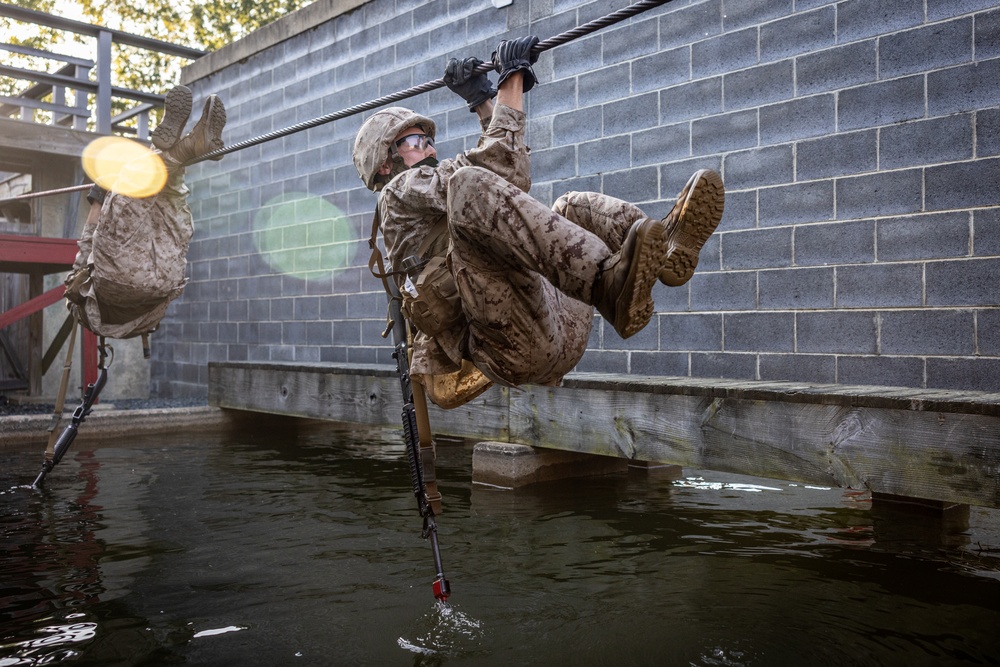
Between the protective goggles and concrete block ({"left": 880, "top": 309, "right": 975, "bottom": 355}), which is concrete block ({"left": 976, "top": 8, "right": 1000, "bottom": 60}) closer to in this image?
concrete block ({"left": 880, "top": 309, "right": 975, "bottom": 355})

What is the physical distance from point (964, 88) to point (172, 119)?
154 inches

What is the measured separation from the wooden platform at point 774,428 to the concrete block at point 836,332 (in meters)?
0.44

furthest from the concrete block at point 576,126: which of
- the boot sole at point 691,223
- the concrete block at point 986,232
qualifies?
the boot sole at point 691,223

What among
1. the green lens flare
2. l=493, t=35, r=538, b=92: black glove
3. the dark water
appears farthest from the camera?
the green lens flare

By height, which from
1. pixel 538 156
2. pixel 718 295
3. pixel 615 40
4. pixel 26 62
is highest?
pixel 26 62

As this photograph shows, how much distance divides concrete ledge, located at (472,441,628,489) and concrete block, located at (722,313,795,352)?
1.28 metres

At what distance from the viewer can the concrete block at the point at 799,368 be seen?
468cm

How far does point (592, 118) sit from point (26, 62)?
64.4ft

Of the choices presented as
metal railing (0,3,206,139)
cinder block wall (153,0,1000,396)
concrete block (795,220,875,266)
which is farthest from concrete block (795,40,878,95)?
metal railing (0,3,206,139)

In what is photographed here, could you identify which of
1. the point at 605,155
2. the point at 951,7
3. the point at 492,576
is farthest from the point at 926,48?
the point at 492,576

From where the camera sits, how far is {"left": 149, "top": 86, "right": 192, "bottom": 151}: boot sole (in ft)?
14.6

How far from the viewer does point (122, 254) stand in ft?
14.9

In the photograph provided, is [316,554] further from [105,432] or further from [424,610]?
[105,432]

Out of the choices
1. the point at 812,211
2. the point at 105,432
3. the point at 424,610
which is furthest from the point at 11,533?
the point at 812,211
